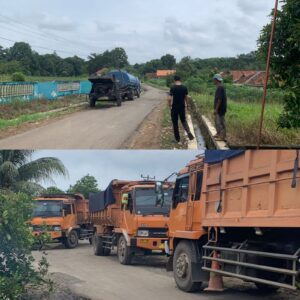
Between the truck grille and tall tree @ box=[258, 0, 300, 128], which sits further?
the truck grille

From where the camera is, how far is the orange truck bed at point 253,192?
541 cm

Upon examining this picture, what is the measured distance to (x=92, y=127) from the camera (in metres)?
12.8

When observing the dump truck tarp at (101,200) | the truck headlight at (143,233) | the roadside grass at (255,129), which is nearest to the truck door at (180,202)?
the roadside grass at (255,129)

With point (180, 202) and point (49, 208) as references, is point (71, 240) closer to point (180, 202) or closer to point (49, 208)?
point (49, 208)

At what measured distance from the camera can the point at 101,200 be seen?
1381 cm

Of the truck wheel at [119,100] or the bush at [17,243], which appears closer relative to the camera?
the bush at [17,243]

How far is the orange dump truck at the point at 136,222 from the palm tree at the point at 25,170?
2.21 meters

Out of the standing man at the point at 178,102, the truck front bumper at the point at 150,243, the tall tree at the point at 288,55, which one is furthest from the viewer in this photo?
the truck front bumper at the point at 150,243

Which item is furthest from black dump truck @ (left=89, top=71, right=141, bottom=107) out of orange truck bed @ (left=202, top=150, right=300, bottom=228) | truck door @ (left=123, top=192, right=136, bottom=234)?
orange truck bed @ (left=202, top=150, right=300, bottom=228)

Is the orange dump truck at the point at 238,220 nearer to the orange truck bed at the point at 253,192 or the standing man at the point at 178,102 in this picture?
the orange truck bed at the point at 253,192

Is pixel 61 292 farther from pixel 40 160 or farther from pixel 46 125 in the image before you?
pixel 46 125

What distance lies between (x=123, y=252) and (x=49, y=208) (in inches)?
87.7

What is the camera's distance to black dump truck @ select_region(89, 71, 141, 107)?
18.4 m

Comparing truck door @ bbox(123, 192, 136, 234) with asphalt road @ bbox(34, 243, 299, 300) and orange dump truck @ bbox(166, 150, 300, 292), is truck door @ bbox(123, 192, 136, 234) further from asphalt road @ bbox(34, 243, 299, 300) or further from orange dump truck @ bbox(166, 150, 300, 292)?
asphalt road @ bbox(34, 243, 299, 300)
